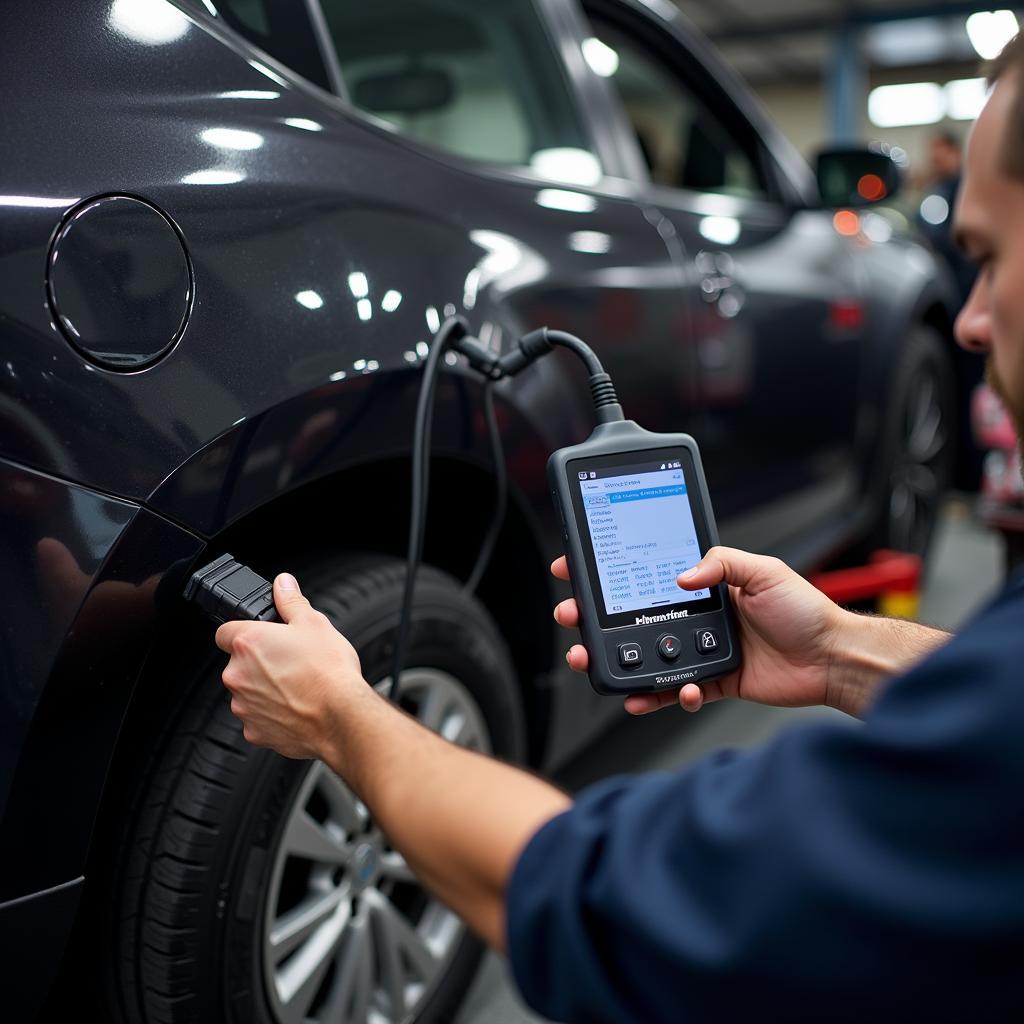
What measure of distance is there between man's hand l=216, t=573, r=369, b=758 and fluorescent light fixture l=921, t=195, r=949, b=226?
186 inches

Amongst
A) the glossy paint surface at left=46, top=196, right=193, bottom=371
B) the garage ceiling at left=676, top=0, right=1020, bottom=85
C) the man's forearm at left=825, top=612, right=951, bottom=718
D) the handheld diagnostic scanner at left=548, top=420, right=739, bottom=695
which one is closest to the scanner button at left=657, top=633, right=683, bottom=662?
the handheld diagnostic scanner at left=548, top=420, right=739, bottom=695

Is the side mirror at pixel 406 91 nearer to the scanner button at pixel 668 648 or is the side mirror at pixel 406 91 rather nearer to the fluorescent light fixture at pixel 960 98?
the scanner button at pixel 668 648

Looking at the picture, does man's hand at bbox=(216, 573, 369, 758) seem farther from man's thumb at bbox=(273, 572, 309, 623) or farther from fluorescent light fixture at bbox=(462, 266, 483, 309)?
fluorescent light fixture at bbox=(462, 266, 483, 309)

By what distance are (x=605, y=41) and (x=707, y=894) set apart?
194 cm

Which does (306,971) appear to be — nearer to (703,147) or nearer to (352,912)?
(352,912)

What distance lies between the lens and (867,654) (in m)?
1.06

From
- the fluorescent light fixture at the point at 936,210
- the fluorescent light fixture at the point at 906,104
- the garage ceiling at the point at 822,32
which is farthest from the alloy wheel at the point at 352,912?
the fluorescent light fixture at the point at 906,104

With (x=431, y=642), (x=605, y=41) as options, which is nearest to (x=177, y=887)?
(x=431, y=642)

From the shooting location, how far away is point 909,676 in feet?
1.88

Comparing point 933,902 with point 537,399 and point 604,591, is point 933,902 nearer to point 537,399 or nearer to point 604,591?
point 604,591

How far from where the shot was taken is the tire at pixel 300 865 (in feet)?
3.34

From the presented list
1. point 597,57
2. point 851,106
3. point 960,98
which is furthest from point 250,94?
point 960,98

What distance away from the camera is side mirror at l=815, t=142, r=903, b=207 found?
2.59 metres

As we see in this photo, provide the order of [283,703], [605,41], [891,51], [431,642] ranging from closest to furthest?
1. [283,703]
2. [431,642]
3. [605,41]
4. [891,51]
